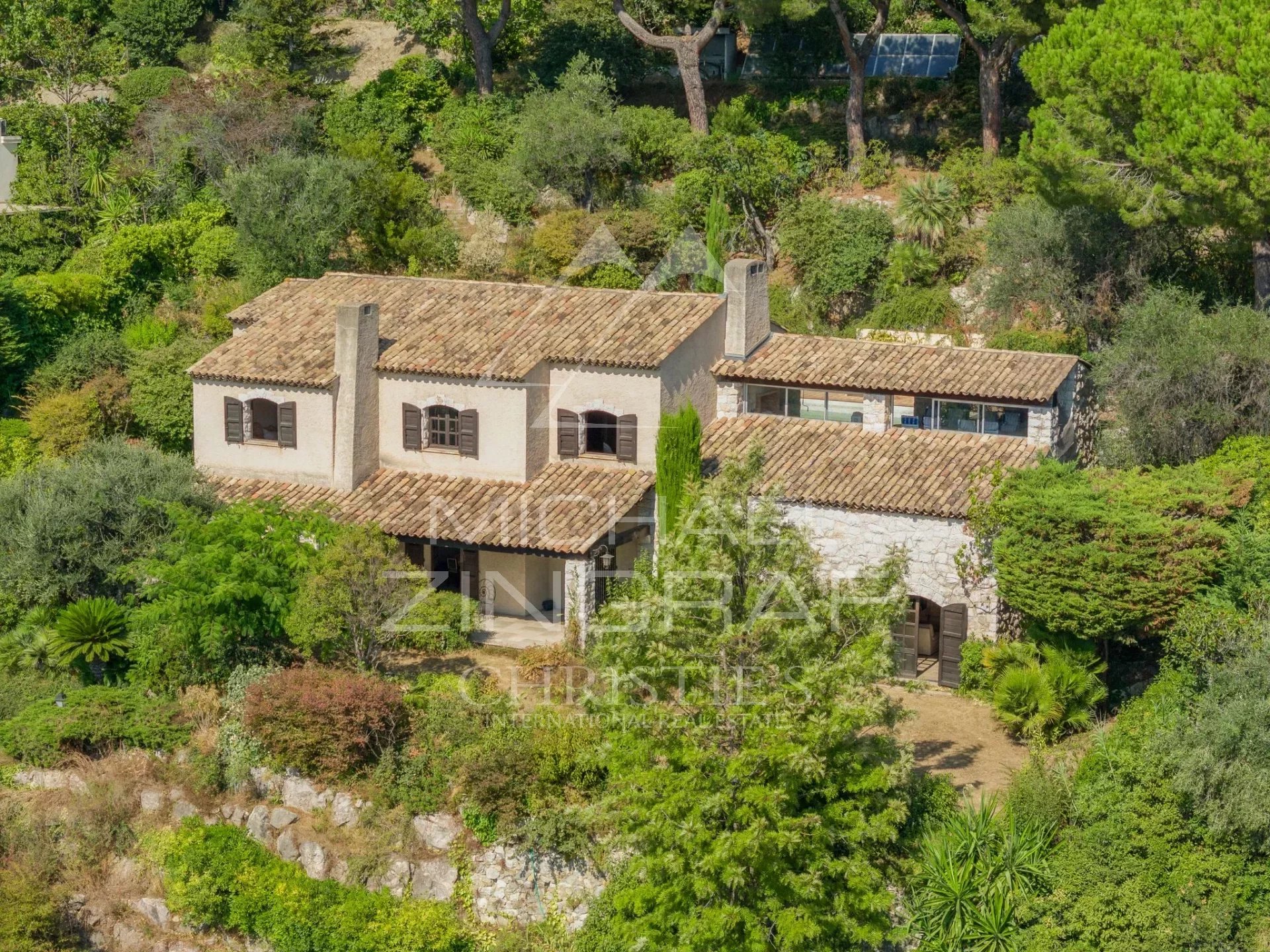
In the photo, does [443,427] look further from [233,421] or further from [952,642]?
[952,642]

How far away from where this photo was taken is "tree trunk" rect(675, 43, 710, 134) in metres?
50.8

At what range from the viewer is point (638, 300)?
35938 mm

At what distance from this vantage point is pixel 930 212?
143 ft

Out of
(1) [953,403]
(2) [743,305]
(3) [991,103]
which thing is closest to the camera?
(1) [953,403]

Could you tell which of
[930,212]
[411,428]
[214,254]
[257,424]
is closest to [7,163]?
[214,254]

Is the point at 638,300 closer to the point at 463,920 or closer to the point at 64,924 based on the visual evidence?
the point at 463,920

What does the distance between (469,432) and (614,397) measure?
3233 millimetres

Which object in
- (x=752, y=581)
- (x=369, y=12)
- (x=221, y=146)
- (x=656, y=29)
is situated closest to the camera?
(x=752, y=581)

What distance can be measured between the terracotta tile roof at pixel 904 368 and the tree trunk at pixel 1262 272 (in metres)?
5.08

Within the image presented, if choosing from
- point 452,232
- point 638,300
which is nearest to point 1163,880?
point 638,300

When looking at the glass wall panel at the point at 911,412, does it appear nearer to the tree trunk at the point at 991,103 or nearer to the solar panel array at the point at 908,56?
the tree trunk at the point at 991,103

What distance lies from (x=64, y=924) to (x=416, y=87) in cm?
3571

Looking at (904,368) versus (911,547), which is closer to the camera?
(911,547)

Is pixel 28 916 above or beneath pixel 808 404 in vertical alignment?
beneath
